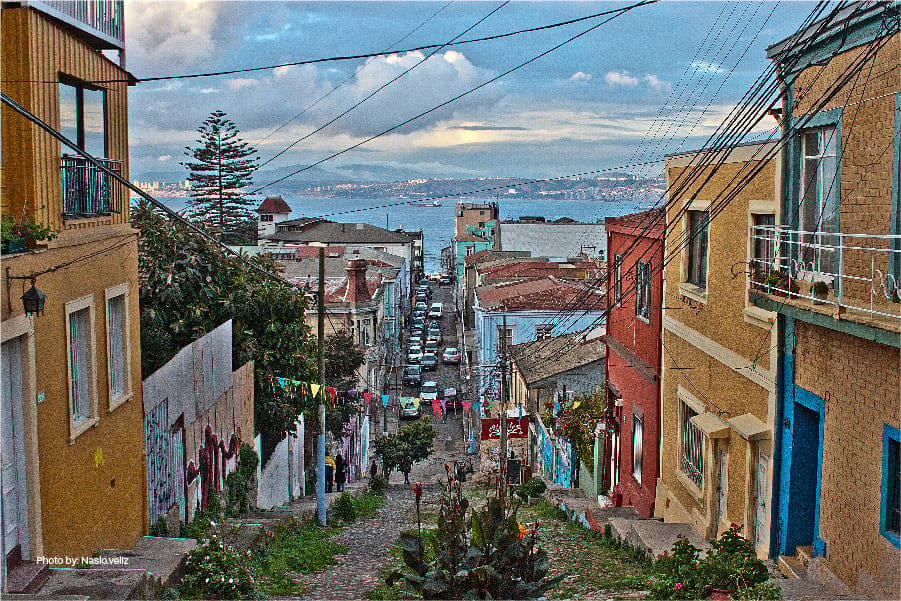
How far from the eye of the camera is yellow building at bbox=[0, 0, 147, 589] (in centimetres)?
781

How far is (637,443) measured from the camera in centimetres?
1711

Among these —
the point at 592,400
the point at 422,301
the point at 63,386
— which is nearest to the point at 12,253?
the point at 63,386

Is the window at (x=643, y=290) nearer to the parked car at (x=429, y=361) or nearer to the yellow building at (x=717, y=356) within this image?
the yellow building at (x=717, y=356)

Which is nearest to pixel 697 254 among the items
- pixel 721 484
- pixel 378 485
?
pixel 721 484

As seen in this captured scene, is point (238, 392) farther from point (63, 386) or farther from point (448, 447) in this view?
point (448, 447)

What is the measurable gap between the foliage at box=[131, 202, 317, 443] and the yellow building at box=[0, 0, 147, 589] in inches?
242

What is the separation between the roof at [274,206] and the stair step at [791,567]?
246 feet

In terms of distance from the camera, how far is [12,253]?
7551 millimetres

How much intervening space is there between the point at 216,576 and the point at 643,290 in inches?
404

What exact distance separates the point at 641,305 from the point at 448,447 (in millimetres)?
26263

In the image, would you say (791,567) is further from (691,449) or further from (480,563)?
(691,449)

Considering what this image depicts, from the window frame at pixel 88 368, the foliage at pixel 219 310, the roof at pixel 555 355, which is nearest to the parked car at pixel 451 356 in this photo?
the roof at pixel 555 355

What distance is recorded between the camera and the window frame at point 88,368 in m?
8.77

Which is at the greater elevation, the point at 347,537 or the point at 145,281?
the point at 145,281
